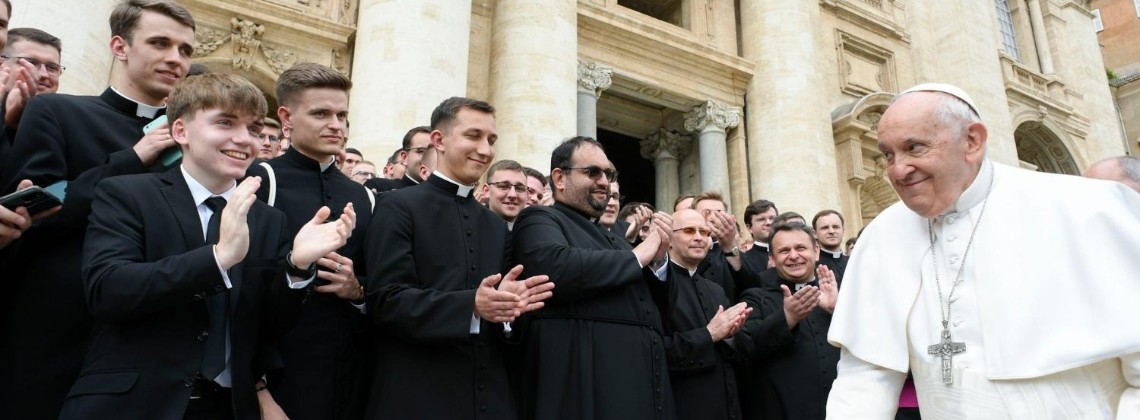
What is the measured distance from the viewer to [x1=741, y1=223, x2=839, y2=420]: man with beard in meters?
4.31

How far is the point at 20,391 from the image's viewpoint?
2.31 meters

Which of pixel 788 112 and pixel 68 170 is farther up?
pixel 788 112

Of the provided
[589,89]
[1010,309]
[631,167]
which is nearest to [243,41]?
[589,89]

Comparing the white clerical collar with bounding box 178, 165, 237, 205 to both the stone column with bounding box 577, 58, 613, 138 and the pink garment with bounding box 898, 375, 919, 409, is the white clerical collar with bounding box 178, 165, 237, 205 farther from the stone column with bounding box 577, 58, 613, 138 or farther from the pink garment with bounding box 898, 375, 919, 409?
the stone column with bounding box 577, 58, 613, 138

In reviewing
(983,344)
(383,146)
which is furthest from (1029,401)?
→ (383,146)

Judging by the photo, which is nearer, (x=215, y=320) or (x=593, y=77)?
(x=215, y=320)

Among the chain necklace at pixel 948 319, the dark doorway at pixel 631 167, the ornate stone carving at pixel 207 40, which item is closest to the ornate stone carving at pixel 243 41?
the ornate stone carving at pixel 207 40

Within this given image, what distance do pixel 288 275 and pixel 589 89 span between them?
10096 millimetres

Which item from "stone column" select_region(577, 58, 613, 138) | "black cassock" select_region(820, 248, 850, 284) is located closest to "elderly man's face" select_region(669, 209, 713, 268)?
"black cassock" select_region(820, 248, 850, 284)

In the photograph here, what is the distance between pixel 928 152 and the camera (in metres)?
2.33

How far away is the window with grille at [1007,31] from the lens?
69.1ft

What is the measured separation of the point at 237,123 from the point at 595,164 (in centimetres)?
172

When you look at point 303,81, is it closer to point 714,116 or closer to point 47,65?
point 47,65

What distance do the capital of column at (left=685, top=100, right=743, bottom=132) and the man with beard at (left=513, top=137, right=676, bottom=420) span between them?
1086 cm
